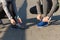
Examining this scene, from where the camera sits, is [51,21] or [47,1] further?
[51,21]

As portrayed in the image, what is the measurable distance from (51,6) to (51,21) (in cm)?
67

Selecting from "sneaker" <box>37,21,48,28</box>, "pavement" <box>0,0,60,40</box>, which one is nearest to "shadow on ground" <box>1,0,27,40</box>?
"pavement" <box>0,0,60,40</box>

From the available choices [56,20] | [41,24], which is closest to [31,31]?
[41,24]

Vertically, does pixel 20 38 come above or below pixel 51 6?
below

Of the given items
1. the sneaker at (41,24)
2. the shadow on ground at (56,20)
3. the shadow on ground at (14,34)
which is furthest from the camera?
the shadow on ground at (56,20)

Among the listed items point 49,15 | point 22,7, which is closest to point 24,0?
point 22,7

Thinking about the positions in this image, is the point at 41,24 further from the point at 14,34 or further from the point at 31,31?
the point at 14,34

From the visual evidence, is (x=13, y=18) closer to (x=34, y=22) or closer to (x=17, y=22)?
(x=17, y=22)

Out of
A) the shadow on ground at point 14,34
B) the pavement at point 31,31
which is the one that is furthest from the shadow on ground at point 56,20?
the shadow on ground at point 14,34

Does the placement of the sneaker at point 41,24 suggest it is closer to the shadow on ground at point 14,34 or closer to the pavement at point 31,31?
the pavement at point 31,31

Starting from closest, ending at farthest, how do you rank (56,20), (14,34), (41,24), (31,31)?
(14,34)
(31,31)
(41,24)
(56,20)

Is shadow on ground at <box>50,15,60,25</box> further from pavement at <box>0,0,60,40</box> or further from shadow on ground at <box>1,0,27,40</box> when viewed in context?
shadow on ground at <box>1,0,27,40</box>

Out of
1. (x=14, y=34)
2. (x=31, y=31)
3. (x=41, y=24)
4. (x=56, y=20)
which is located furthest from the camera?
(x=56, y=20)

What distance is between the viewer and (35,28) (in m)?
7.18
